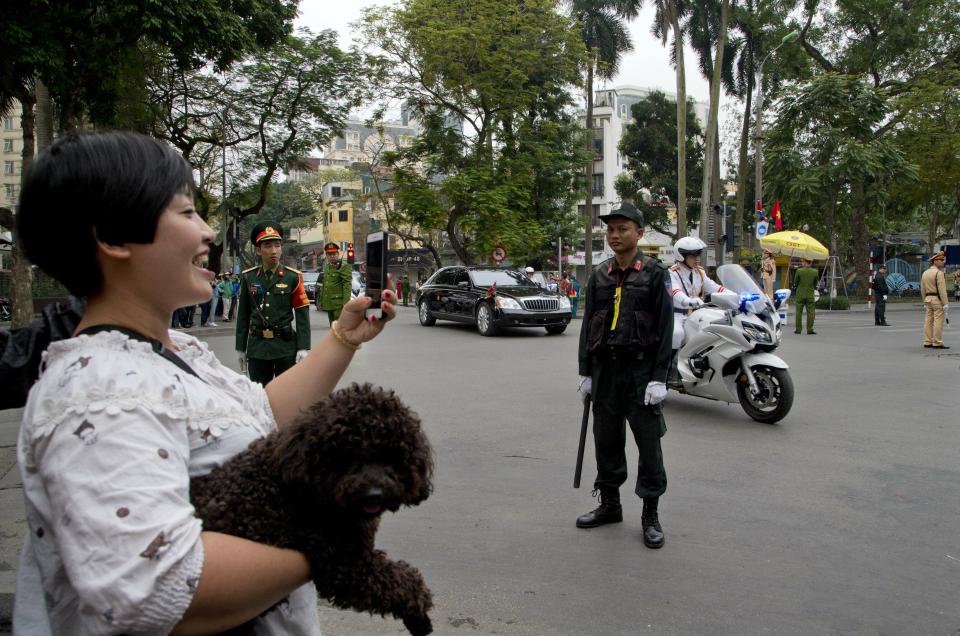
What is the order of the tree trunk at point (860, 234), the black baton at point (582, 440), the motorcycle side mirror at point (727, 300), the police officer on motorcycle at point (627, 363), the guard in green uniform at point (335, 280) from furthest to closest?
the tree trunk at point (860, 234) < the guard in green uniform at point (335, 280) < the motorcycle side mirror at point (727, 300) < the black baton at point (582, 440) < the police officer on motorcycle at point (627, 363)

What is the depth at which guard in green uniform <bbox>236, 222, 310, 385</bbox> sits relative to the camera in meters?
6.89

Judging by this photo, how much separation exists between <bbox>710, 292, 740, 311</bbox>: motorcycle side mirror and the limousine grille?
8.82 metres

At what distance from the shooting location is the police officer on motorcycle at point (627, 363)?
4387 mm

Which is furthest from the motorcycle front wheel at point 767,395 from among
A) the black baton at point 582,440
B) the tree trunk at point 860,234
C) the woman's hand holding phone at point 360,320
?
the tree trunk at point 860,234

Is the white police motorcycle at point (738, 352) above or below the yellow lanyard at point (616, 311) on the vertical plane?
below

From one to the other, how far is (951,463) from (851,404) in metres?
2.57

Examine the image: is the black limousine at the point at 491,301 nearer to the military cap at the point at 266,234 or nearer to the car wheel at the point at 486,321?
the car wheel at the point at 486,321

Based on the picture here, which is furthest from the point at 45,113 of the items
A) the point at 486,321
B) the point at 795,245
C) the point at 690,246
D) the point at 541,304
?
the point at 795,245

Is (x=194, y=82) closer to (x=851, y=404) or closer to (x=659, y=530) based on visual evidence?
(x=851, y=404)

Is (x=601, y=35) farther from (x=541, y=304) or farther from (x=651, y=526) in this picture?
(x=651, y=526)

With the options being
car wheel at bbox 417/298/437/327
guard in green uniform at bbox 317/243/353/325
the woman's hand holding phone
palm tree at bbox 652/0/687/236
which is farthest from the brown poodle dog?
palm tree at bbox 652/0/687/236

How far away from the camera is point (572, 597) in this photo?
3551mm

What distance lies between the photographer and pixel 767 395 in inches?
298

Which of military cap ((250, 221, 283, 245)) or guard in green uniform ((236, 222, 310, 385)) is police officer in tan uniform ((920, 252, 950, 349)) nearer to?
guard in green uniform ((236, 222, 310, 385))
